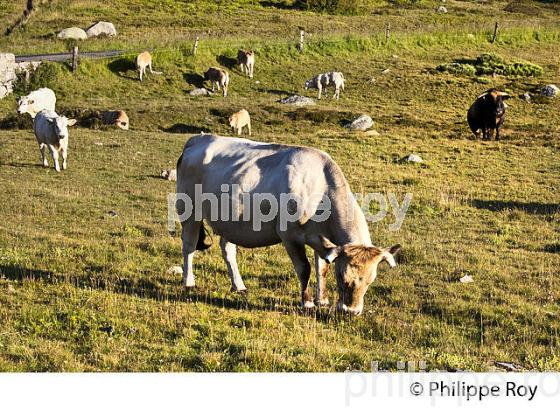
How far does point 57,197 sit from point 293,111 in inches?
814

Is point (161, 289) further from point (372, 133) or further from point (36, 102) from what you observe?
point (36, 102)

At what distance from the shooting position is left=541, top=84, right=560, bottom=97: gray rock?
152ft

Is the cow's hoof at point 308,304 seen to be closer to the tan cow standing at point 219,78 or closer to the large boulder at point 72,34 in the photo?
the tan cow standing at point 219,78

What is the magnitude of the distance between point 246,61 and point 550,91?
19581mm

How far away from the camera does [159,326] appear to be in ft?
29.0

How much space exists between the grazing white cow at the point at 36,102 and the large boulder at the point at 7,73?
3324mm

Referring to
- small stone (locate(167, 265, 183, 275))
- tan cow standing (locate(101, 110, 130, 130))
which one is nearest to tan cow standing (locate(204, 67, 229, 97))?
tan cow standing (locate(101, 110, 130, 130))

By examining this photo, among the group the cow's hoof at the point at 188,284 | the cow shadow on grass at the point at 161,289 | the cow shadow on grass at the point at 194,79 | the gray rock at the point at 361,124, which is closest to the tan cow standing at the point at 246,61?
the cow shadow on grass at the point at 194,79

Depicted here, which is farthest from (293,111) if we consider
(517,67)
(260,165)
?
(260,165)

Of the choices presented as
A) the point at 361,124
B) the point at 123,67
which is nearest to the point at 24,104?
the point at 123,67

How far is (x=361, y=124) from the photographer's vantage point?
3522 centimetres

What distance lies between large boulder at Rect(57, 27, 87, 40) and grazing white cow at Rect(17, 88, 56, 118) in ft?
71.9

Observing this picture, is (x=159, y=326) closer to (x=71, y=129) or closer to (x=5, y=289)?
(x=5, y=289)

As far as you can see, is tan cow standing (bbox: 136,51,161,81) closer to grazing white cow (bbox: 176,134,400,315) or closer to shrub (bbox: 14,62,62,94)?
shrub (bbox: 14,62,62,94)
